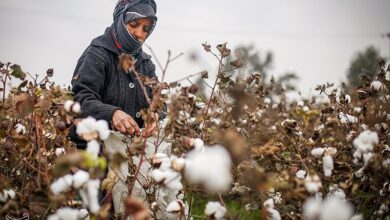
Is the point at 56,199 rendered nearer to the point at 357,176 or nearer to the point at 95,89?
the point at 95,89

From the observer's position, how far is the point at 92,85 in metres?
1.82

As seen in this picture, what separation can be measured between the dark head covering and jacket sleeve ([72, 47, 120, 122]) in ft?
0.50

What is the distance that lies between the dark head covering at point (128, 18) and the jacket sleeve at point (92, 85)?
0.50ft

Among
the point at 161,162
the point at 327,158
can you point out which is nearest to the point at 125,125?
the point at 161,162

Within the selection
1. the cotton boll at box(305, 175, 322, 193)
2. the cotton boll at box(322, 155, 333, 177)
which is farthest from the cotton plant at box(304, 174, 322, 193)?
the cotton boll at box(322, 155, 333, 177)

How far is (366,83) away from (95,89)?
1.38m

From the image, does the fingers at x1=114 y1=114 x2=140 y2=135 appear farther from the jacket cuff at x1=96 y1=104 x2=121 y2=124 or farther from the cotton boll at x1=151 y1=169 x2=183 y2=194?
the cotton boll at x1=151 y1=169 x2=183 y2=194

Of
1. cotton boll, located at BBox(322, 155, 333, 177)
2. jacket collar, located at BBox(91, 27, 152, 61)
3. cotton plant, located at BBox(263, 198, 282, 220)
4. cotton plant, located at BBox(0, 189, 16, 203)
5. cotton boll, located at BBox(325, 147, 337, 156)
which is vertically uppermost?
jacket collar, located at BBox(91, 27, 152, 61)

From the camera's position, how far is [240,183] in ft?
5.83

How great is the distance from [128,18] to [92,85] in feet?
1.63

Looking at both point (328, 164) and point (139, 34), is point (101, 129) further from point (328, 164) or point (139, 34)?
point (139, 34)

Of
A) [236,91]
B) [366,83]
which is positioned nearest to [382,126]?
[366,83]

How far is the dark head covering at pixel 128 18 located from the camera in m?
1.99

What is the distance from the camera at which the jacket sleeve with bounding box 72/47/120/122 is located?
160cm
